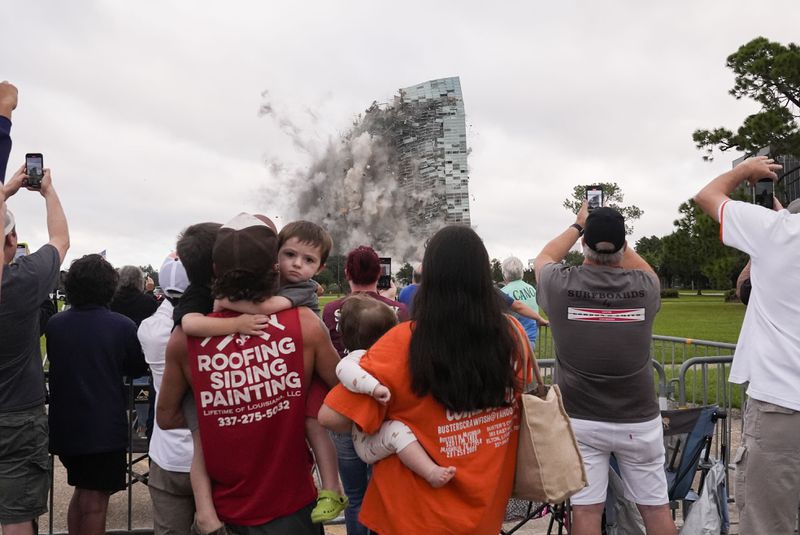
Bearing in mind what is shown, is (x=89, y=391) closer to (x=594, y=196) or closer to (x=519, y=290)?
(x=594, y=196)

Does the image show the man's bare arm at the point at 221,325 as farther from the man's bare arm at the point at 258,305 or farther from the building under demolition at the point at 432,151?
the building under demolition at the point at 432,151

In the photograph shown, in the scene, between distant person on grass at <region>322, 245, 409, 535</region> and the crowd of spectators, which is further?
distant person on grass at <region>322, 245, 409, 535</region>

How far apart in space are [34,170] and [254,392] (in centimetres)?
202

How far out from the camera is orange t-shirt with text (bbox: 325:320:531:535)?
2338 mm

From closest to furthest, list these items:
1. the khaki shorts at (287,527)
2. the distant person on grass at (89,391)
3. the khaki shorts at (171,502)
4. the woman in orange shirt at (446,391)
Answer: the woman in orange shirt at (446,391) → the khaki shorts at (287,527) → the khaki shorts at (171,502) → the distant person on grass at (89,391)

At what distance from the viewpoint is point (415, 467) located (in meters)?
2.35

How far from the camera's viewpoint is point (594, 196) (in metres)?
4.08

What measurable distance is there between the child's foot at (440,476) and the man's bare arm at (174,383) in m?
0.97

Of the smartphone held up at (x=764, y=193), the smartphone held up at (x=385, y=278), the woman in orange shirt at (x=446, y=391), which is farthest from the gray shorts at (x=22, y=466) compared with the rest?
the smartphone held up at (x=764, y=193)

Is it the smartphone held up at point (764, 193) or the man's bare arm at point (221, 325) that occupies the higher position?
the smartphone held up at point (764, 193)

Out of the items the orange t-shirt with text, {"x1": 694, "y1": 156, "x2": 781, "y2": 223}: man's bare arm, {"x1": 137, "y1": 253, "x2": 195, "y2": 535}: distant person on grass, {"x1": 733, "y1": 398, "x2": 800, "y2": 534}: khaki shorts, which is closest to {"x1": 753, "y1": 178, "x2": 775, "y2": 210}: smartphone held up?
{"x1": 694, "y1": 156, "x2": 781, "y2": 223}: man's bare arm

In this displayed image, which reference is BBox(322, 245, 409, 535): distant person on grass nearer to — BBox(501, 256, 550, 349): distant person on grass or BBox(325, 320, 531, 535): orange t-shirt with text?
BBox(325, 320, 531, 535): orange t-shirt with text

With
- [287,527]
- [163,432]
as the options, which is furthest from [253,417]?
[163,432]

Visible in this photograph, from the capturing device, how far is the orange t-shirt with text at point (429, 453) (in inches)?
92.0
